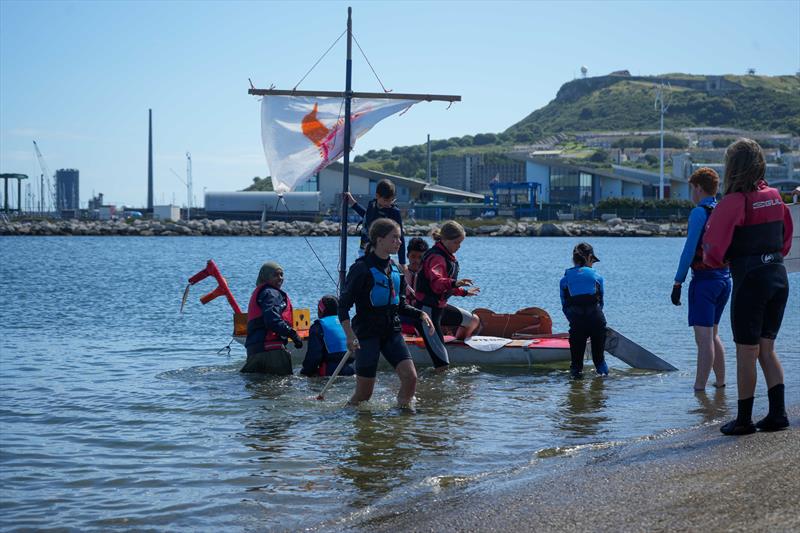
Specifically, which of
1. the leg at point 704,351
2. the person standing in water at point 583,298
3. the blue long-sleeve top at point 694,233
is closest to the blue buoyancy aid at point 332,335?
the person standing in water at point 583,298

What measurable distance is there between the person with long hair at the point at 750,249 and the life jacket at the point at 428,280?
5033 millimetres

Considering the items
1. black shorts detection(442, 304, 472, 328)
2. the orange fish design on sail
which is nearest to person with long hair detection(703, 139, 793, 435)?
black shorts detection(442, 304, 472, 328)

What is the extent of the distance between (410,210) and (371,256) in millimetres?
101954

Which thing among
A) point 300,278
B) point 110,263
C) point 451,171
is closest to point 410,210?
point 110,263

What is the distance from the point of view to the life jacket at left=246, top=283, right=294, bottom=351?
1223 centimetres

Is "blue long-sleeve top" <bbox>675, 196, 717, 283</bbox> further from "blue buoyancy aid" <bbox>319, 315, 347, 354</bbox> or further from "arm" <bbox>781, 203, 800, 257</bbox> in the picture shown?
"blue buoyancy aid" <bbox>319, 315, 347, 354</bbox>

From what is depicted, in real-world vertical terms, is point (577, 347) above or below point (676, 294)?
below

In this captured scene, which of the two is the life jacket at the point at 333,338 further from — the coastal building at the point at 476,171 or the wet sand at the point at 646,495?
the coastal building at the point at 476,171

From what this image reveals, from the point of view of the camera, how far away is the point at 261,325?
1238 centimetres

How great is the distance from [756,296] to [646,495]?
2.19 metres

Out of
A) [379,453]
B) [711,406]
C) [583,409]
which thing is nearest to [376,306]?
[379,453]

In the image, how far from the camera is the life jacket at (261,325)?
12227mm

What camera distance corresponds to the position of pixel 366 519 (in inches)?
254

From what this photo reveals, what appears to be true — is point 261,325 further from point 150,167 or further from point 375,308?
point 150,167
